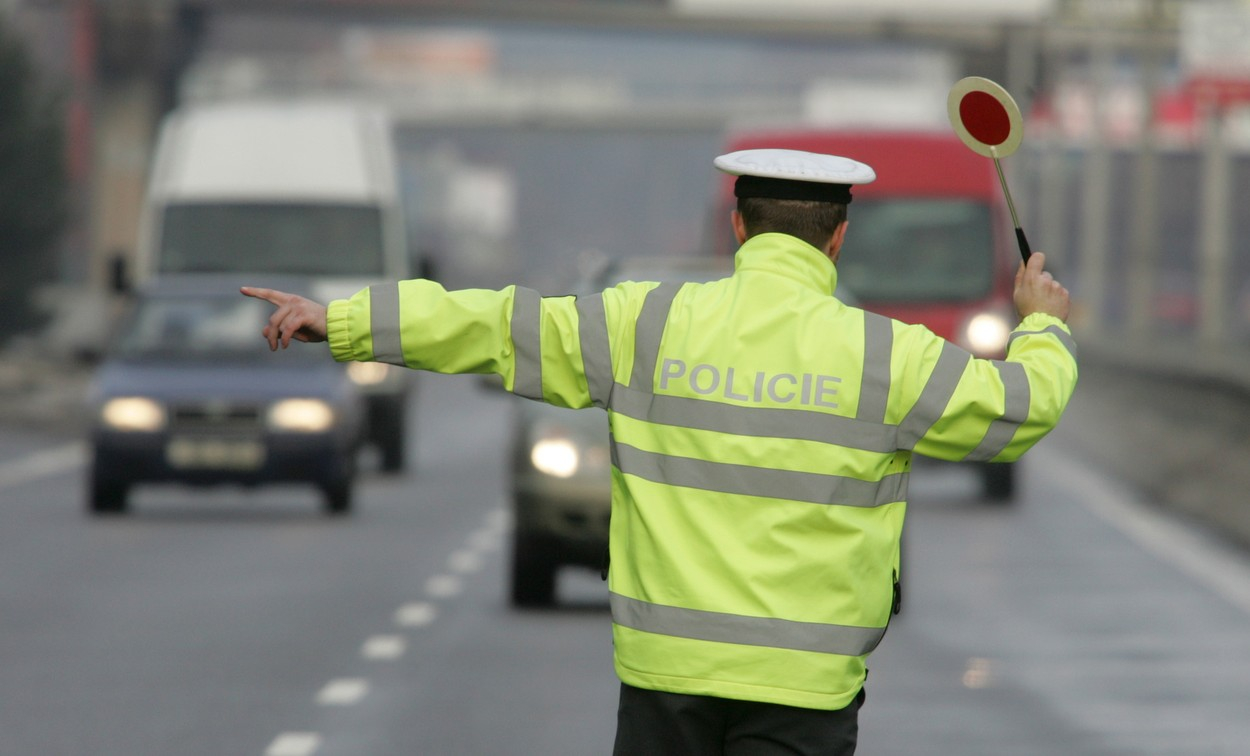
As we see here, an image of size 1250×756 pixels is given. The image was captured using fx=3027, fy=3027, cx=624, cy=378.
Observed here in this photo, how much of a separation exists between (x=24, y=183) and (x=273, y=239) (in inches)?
764

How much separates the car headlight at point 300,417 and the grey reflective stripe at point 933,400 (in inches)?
600

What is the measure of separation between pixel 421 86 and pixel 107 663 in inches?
3819

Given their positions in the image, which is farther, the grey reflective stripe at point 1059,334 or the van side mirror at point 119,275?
the van side mirror at point 119,275

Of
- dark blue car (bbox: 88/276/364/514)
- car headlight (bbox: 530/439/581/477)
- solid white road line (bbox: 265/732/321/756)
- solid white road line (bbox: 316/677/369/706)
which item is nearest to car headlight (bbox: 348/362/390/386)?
dark blue car (bbox: 88/276/364/514)

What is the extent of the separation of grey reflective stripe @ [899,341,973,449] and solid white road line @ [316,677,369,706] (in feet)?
19.5

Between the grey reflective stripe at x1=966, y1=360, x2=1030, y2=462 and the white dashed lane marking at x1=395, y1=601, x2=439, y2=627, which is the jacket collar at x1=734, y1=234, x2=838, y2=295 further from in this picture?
the white dashed lane marking at x1=395, y1=601, x2=439, y2=627

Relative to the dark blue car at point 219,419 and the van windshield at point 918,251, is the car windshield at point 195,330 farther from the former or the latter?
the van windshield at point 918,251

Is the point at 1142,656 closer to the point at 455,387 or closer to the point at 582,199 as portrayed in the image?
the point at 455,387

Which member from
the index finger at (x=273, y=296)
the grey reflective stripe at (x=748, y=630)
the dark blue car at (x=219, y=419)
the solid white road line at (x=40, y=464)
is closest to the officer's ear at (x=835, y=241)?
the grey reflective stripe at (x=748, y=630)

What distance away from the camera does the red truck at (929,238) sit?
2248cm

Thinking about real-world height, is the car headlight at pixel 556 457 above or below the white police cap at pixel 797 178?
below

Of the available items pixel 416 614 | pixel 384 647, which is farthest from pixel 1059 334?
pixel 416 614

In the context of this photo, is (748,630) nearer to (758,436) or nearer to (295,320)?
(758,436)

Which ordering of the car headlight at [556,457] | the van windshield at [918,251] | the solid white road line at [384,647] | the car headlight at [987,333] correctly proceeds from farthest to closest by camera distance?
the van windshield at [918,251], the car headlight at [987,333], the car headlight at [556,457], the solid white road line at [384,647]
